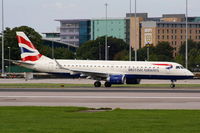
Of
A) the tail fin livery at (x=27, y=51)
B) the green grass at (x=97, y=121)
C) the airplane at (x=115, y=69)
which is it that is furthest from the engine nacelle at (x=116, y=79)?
the green grass at (x=97, y=121)

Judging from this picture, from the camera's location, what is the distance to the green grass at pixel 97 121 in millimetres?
23031

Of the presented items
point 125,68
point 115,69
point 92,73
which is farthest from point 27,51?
point 125,68

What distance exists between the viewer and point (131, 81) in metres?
67.2

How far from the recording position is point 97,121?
25719 mm

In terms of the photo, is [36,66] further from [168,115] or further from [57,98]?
[168,115]

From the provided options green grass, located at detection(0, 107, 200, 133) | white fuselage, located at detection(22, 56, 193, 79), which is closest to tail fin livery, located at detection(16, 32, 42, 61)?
white fuselage, located at detection(22, 56, 193, 79)

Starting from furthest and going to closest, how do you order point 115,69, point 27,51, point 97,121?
point 27,51 → point 115,69 → point 97,121

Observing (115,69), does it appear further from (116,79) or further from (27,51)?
(27,51)

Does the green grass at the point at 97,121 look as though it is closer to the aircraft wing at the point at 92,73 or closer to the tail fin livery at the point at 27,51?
the aircraft wing at the point at 92,73

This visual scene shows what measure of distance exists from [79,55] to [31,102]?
494 ft

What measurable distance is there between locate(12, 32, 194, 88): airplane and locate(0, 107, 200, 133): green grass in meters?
33.9

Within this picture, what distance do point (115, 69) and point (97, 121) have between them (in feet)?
136

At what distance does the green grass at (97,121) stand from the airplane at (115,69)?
1334 inches

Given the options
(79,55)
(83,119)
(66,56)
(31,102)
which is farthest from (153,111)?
(79,55)
